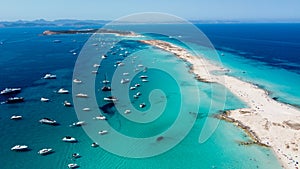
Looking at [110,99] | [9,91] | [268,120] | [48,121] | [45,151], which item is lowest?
[45,151]

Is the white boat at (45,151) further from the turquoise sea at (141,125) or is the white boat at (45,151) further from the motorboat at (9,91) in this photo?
the motorboat at (9,91)

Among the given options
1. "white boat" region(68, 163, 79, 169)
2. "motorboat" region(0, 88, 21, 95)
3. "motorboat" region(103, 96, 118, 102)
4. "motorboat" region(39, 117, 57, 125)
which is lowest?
"white boat" region(68, 163, 79, 169)

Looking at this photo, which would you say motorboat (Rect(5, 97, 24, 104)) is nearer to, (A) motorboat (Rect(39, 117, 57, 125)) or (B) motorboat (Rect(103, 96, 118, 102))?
(A) motorboat (Rect(39, 117, 57, 125))

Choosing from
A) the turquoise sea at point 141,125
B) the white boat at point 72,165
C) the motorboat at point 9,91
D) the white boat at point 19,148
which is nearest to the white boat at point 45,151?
the turquoise sea at point 141,125

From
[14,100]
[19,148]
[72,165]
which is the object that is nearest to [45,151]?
[19,148]

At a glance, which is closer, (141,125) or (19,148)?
(19,148)

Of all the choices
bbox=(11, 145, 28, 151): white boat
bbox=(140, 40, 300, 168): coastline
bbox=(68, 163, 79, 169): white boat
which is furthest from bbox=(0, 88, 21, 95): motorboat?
bbox=(140, 40, 300, 168): coastline

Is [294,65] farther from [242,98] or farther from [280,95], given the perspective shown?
Answer: [242,98]

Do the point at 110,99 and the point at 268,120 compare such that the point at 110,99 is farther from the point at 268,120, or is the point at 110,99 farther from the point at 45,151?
the point at 268,120
